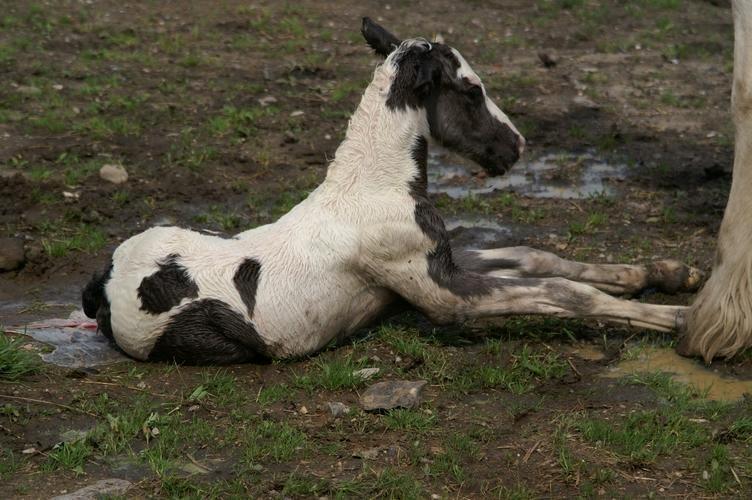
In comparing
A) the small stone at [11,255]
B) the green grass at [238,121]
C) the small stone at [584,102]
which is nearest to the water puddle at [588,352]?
the small stone at [11,255]

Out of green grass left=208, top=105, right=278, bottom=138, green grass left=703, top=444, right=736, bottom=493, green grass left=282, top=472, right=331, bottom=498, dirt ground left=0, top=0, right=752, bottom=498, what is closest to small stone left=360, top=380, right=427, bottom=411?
dirt ground left=0, top=0, right=752, bottom=498

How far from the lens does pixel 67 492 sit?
4.67 m

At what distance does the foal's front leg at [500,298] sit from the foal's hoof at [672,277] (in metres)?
0.57

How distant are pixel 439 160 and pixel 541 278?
132 inches

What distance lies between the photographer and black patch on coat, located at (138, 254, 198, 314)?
5.82 metres

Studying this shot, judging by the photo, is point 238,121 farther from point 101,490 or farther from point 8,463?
point 101,490

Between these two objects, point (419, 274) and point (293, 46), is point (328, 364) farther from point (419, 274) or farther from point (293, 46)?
point (293, 46)

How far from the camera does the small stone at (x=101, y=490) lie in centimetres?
463

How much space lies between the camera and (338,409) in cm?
547

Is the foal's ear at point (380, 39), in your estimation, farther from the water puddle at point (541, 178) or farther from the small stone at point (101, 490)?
the small stone at point (101, 490)

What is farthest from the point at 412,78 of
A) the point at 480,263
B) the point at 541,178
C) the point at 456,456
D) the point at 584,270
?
the point at 541,178

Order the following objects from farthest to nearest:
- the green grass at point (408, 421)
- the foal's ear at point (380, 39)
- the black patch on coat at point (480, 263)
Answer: the black patch on coat at point (480, 263) < the foal's ear at point (380, 39) < the green grass at point (408, 421)

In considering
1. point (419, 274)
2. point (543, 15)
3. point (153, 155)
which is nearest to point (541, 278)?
point (419, 274)

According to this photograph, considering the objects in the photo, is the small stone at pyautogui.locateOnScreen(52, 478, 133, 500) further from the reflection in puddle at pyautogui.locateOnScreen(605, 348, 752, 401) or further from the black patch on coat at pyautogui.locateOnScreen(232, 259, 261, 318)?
the reflection in puddle at pyautogui.locateOnScreen(605, 348, 752, 401)
